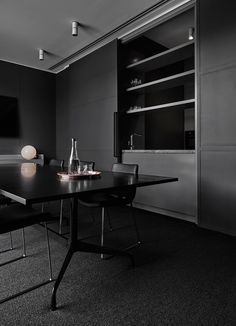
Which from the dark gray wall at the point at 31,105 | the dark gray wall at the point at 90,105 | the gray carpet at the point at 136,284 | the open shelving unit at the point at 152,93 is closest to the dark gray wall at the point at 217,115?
the gray carpet at the point at 136,284

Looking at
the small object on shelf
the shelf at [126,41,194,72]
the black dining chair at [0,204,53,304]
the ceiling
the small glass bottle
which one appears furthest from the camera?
the small object on shelf

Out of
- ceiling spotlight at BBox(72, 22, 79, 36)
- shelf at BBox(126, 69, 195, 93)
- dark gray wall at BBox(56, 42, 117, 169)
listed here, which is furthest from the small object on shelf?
ceiling spotlight at BBox(72, 22, 79, 36)

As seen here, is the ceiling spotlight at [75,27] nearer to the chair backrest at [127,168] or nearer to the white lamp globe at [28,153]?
the chair backrest at [127,168]

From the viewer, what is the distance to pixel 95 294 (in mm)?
1601

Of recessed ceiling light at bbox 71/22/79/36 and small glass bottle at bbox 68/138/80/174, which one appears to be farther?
recessed ceiling light at bbox 71/22/79/36

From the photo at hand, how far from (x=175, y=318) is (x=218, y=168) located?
72.6 inches

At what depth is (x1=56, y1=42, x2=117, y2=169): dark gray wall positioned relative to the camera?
4328 mm

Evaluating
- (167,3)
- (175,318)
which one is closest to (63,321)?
(175,318)

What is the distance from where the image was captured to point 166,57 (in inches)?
148

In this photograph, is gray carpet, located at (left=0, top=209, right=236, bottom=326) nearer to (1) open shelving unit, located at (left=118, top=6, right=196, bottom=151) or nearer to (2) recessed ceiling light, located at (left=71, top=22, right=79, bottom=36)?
(1) open shelving unit, located at (left=118, top=6, right=196, bottom=151)

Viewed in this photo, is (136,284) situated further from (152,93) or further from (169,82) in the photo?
(152,93)

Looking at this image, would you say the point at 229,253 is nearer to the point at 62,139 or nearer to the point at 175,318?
the point at 175,318

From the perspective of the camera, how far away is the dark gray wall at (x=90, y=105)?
4328 millimetres

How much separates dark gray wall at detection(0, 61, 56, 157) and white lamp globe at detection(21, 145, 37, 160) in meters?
0.23
